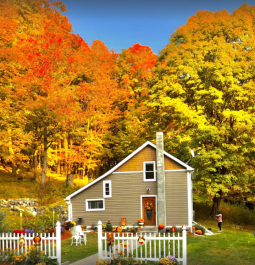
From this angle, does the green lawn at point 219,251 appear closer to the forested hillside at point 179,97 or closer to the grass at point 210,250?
the grass at point 210,250

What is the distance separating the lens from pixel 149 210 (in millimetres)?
24844

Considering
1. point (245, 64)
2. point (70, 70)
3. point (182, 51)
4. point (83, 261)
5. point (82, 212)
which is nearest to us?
point (83, 261)

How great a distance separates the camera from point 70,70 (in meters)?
34.5

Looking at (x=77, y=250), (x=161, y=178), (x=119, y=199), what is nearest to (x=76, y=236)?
(x=77, y=250)

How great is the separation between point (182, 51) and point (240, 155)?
9.96 metres

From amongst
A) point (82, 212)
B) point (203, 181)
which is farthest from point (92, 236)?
point (203, 181)

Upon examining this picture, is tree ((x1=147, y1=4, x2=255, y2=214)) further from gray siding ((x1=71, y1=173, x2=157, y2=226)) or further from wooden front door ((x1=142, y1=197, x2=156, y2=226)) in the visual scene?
gray siding ((x1=71, y1=173, x2=157, y2=226))

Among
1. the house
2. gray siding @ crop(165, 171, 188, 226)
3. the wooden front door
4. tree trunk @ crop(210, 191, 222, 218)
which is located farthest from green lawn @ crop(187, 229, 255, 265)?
tree trunk @ crop(210, 191, 222, 218)

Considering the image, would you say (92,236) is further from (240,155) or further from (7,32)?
(7,32)

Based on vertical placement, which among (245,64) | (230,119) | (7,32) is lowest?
(230,119)

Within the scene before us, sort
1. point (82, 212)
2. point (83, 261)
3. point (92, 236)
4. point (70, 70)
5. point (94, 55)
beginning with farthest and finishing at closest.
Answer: point (94, 55) < point (70, 70) < point (82, 212) < point (92, 236) < point (83, 261)

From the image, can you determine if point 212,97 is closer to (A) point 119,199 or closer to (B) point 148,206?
(B) point 148,206

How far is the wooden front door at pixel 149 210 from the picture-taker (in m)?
24.7

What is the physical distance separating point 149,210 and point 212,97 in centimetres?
1022
